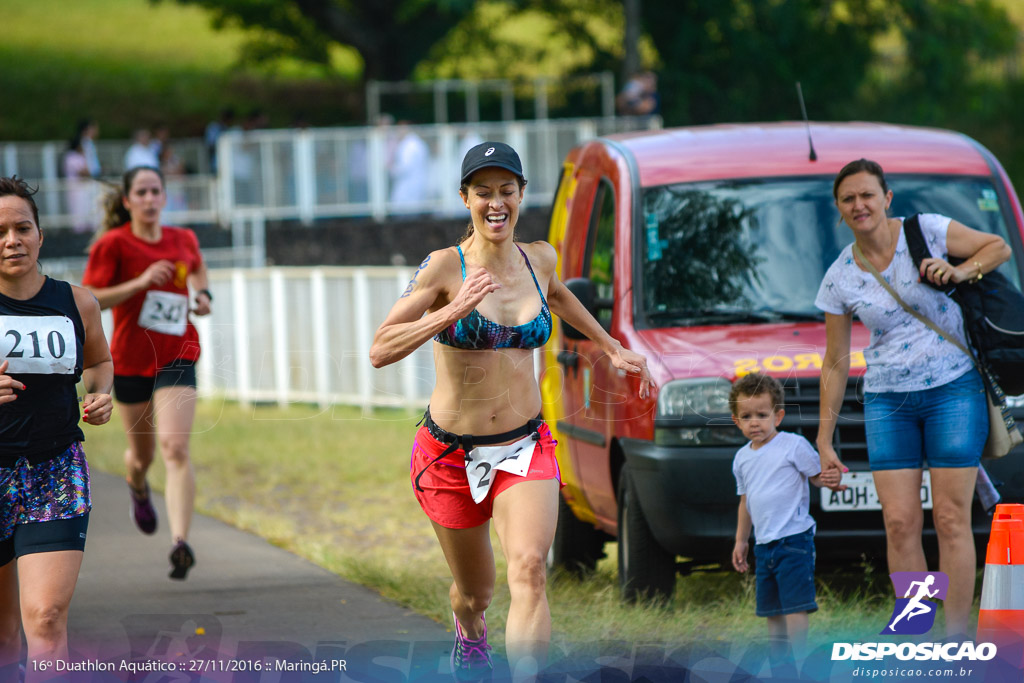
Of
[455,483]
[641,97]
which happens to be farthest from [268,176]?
[455,483]

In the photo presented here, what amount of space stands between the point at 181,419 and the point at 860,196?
3.96 m

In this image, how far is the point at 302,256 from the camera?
23016 mm

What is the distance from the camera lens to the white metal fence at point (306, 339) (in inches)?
641

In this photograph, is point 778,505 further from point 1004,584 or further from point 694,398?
point 1004,584

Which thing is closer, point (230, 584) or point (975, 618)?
point (975, 618)

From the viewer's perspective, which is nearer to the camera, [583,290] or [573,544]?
[583,290]

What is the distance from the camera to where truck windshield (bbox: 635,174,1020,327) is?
22.6ft

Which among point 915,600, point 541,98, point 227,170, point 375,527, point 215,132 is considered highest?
point 541,98

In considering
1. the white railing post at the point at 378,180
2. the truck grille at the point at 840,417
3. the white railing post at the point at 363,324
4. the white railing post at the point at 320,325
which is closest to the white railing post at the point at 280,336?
the white railing post at the point at 320,325

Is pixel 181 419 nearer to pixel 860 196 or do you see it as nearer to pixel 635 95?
pixel 860 196

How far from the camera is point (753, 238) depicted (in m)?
7.07

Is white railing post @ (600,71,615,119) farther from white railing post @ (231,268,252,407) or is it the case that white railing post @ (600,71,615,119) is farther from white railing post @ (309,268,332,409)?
white railing post @ (309,268,332,409)

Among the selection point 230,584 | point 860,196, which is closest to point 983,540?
point 860,196

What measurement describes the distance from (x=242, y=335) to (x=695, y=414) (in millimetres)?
12332
